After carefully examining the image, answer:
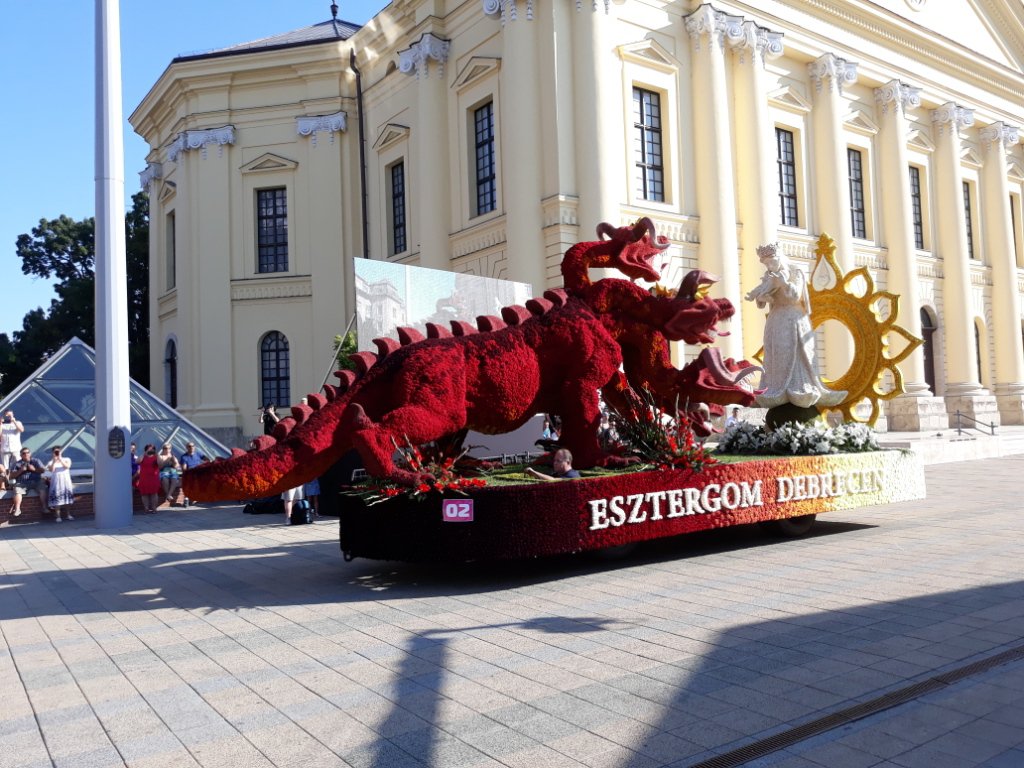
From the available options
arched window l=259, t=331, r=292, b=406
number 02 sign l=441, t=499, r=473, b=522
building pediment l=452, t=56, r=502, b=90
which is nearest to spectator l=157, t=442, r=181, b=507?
number 02 sign l=441, t=499, r=473, b=522

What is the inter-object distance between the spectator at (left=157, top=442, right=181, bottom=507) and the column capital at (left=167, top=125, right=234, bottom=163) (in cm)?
1552

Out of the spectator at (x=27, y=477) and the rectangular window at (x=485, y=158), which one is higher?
the rectangular window at (x=485, y=158)

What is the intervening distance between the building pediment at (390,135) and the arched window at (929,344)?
1957 cm

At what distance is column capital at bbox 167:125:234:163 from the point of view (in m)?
29.7

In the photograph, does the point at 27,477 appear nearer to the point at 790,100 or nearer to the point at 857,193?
the point at 790,100

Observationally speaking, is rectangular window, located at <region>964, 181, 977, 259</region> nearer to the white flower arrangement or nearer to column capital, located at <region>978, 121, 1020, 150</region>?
column capital, located at <region>978, 121, 1020, 150</region>

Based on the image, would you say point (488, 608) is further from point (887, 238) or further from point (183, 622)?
point (887, 238)

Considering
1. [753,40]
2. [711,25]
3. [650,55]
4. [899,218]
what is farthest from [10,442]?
[899,218]

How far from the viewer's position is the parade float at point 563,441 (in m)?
7.86

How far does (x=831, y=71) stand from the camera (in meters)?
26.9

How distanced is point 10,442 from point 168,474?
2849 mm

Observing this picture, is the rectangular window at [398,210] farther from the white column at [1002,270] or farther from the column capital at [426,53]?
the white column at [1002,270]

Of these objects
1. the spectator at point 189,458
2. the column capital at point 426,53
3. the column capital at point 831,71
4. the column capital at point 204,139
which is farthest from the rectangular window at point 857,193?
the spectator at point 189,458

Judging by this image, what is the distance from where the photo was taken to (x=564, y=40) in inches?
846
